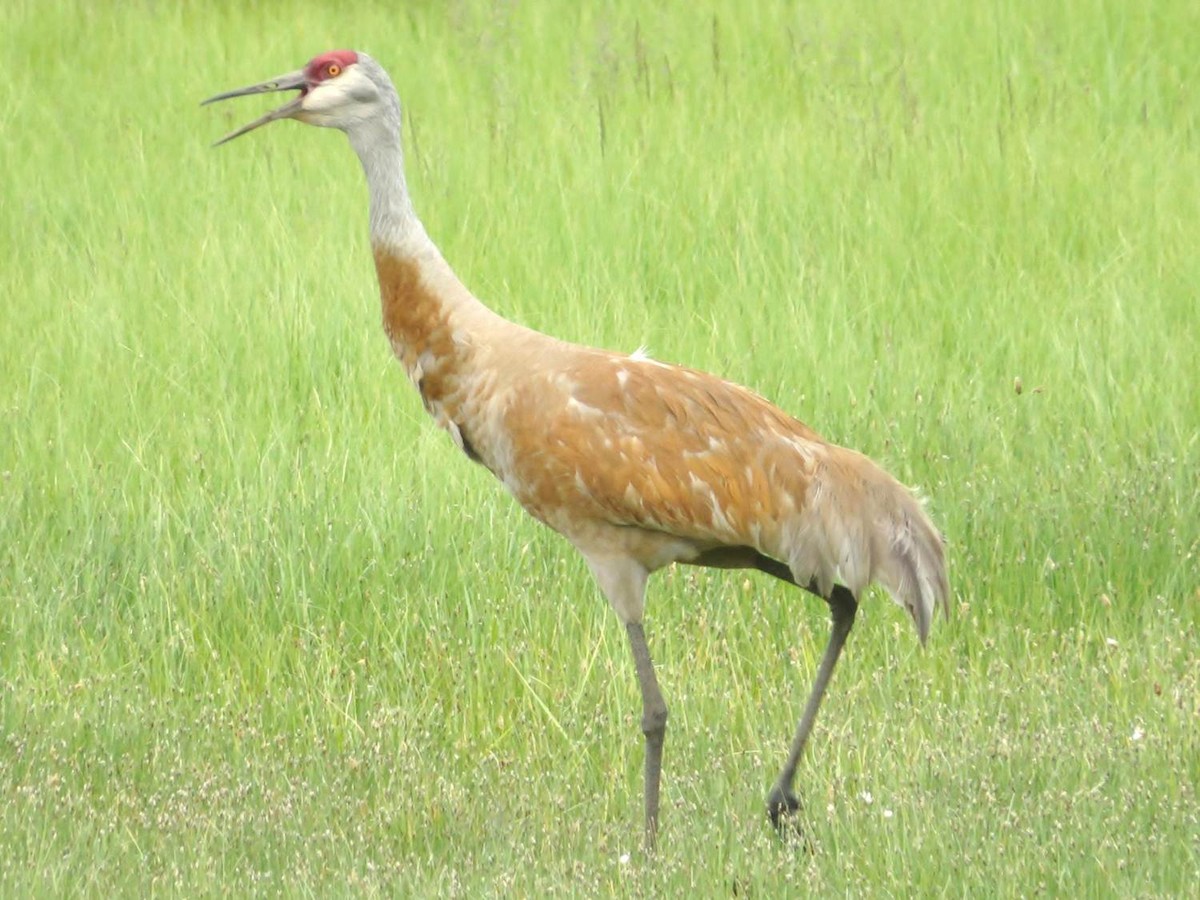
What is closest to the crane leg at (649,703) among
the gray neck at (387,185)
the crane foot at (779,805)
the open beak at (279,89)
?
the crane foot at (779,805)

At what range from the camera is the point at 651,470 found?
491cm

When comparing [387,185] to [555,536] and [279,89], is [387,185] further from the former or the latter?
[555,536]

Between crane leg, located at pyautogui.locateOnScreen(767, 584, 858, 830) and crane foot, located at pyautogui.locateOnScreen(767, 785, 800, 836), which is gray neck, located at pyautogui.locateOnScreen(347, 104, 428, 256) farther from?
crane foot, located at pyautogui.locateOnScreen(767, 785, 800, 836)

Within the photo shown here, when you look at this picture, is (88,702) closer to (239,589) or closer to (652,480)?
(239,589)

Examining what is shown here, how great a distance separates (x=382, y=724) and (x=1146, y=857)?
219 centimetres

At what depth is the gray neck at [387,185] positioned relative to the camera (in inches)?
205

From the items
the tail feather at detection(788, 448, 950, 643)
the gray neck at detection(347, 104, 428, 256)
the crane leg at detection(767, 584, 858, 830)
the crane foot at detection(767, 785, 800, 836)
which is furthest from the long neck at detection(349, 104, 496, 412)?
the crane foot at detection(767, 785, 800, 836)

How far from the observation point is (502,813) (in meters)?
5.04

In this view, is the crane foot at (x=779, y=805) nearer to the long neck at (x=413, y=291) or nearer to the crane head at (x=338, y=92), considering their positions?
the long neck at (x=413, y=291)

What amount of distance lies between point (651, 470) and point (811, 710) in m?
0.76

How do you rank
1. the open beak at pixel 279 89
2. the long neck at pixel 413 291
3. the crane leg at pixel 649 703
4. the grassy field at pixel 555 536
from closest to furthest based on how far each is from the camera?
the grassy field at pixel 555 536 < the crane leg at pixel 649 703 < the long neck at pixel 413 291 < the open beak at pixel 279 89

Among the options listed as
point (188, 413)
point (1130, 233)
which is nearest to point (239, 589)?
point (188, 413)

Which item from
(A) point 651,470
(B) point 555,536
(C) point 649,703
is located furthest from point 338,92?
(C) point 649,703

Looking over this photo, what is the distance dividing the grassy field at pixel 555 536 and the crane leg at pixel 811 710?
8 cm
